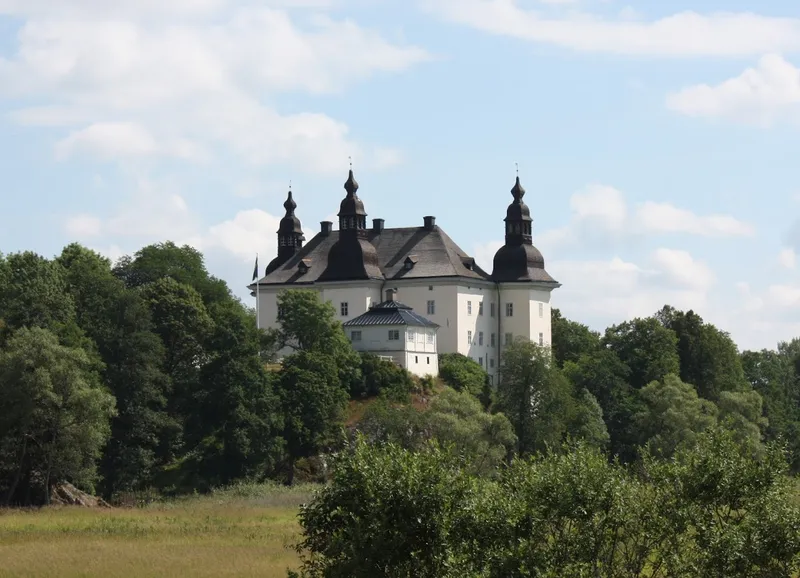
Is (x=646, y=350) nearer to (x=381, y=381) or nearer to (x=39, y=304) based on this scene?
(x=381, y=381)

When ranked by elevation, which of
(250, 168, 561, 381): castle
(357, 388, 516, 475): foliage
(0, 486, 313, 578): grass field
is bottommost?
(0, 486, 313, 578): grass field

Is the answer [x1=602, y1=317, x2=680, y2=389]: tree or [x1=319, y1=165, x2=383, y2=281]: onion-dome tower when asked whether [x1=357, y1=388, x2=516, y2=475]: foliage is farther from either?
[x1=602, y1=317, x2=680, y2=389]: tree

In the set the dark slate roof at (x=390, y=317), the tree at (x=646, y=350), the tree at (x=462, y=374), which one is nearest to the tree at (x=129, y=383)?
the dark slate roof at (x=390, y=317)

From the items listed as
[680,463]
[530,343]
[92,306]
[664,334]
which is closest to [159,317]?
[92,306]

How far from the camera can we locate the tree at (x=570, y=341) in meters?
106

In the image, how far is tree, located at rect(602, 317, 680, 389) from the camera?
313 ft

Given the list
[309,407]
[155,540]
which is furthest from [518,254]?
[155,540]

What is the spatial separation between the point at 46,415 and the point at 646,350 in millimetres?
47176

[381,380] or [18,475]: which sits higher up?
[381,380]

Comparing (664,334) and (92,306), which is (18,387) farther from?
(664,334)

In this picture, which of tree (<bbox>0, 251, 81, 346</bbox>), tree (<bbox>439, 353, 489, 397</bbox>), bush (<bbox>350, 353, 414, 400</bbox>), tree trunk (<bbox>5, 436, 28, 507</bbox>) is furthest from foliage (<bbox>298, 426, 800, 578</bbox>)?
tree (<bbox>439, 353, 489, 397</bbox>)

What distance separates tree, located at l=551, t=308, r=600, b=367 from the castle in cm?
1349

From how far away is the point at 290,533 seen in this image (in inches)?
1937

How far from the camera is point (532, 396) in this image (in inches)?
3150
